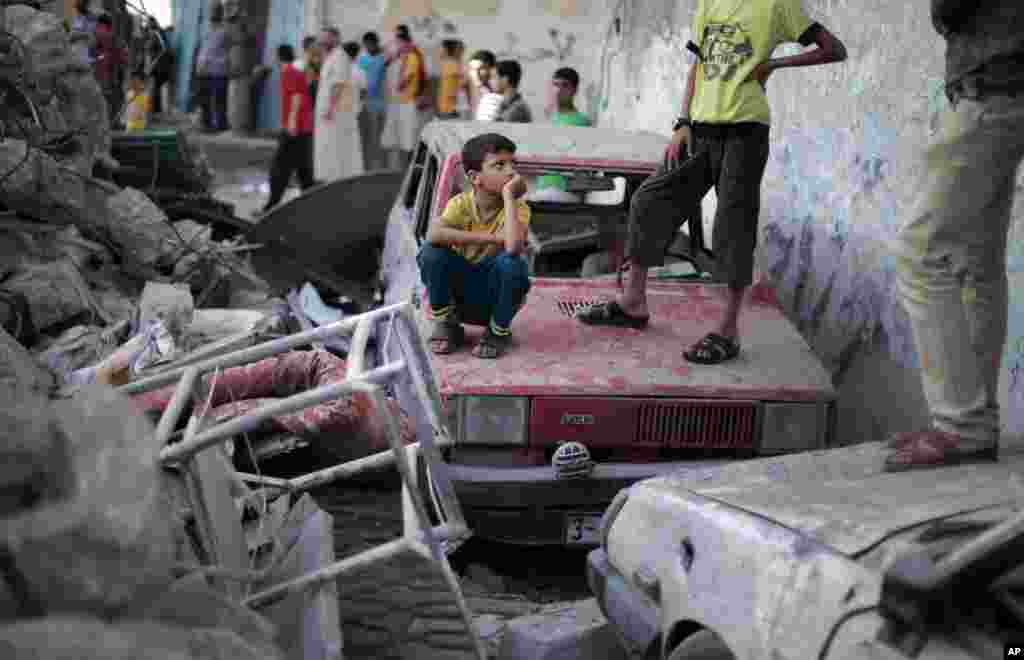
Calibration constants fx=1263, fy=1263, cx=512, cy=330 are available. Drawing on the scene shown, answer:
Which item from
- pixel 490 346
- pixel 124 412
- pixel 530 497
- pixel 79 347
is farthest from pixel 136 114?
pixel 124 412

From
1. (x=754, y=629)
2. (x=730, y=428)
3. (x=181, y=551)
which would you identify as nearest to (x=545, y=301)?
(x=730, y=428)

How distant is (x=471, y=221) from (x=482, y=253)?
14cm

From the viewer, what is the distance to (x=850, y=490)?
2.95 meters

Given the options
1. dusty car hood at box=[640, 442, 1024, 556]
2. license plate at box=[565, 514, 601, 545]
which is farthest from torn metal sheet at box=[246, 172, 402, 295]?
dusty car hood at box=[640, 442, 1024, 556]

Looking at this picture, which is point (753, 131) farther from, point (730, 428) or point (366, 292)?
point (366, 292)

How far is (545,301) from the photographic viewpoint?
5.63 m

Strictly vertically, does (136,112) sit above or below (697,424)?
above

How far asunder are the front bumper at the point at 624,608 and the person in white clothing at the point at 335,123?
10.7 meters

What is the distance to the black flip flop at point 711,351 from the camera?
5070 millimetres

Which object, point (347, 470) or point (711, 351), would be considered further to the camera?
point (711, 351)

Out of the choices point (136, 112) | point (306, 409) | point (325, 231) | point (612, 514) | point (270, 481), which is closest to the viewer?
point (612, 514)

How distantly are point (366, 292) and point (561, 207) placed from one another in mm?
2758

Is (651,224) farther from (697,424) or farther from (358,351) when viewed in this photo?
(358,351)

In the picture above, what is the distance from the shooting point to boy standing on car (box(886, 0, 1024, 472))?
3332mm
